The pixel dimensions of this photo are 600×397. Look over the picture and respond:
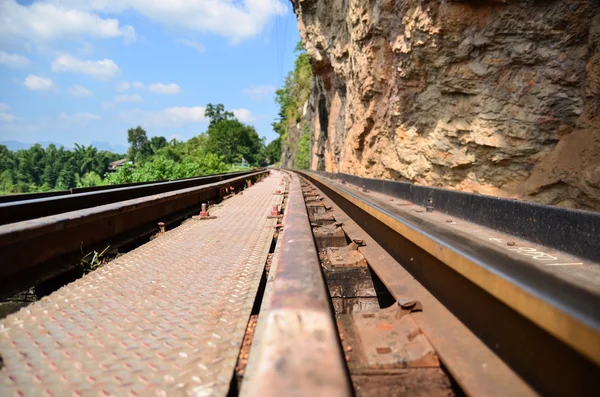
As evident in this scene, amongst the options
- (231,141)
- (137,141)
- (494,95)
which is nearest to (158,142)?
(137,141)

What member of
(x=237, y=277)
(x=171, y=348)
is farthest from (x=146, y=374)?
(x=237, y=277)

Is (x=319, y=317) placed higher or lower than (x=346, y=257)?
higher

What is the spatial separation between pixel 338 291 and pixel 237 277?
0.74 m

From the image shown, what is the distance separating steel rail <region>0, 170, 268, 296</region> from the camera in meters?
2.18

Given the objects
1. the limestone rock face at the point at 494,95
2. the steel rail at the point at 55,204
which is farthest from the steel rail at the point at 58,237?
the limestone rock face at the point at 494,95

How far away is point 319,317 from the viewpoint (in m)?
1.07

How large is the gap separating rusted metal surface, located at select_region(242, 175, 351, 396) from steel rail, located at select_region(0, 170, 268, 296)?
1.81m

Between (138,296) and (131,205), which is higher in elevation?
(131,205)

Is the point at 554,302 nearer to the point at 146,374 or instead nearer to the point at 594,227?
the point at 146,374

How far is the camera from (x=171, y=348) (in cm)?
154

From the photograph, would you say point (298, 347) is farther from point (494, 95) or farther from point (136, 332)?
point (494, 95)

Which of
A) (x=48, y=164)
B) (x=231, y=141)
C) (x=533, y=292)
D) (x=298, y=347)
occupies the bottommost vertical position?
(x=48, y=164)

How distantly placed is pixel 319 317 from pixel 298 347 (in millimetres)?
143

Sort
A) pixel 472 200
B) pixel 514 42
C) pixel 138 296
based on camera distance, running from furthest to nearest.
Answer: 1. pixel 514 42
2. pixel 472 200
3. pixel 138 296
